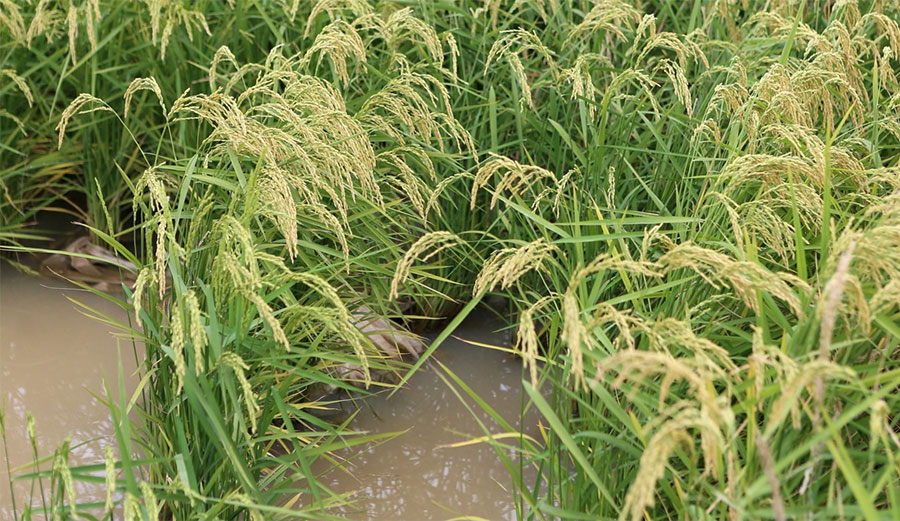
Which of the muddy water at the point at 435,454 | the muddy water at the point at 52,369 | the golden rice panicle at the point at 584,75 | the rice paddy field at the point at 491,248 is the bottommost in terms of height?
the muddy water at the point at 435,454

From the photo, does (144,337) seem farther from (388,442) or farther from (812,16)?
(812,16)

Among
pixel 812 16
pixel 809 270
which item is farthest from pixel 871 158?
pixel 812 16

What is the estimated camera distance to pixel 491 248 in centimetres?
280

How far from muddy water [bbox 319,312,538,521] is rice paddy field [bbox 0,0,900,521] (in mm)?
29

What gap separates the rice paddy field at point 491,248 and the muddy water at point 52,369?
33mm

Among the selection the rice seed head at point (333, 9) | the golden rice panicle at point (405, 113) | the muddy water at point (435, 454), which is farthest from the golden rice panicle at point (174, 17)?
the muddy water at point (435, 454)

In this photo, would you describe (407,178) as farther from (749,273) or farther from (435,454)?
(749,273)

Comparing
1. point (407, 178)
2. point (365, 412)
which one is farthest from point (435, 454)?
point (407, 178)

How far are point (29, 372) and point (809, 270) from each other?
2036mm

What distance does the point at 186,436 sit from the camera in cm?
194

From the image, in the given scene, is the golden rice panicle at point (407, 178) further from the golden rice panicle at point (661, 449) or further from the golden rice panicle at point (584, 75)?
the golden rice panicle at point (661, 449)

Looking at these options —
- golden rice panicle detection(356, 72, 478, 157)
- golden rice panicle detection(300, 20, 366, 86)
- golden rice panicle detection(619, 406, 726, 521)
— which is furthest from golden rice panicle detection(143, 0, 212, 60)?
golden rice panicle detection(619, 406, 726, 521)

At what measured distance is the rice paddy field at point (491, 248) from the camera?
1529mm

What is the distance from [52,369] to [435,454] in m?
1.10
